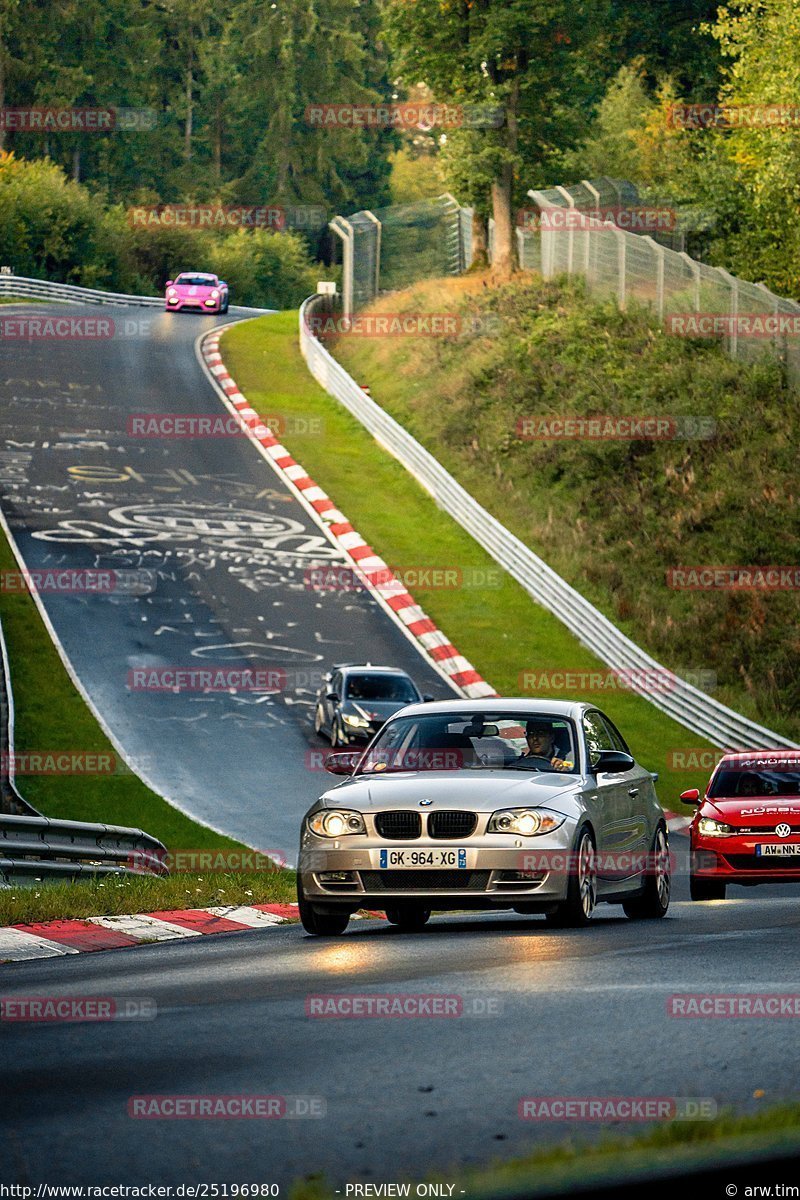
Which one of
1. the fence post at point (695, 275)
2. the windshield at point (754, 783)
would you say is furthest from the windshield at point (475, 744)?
the fence post at point (695, 275)

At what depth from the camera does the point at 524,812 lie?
1150cm

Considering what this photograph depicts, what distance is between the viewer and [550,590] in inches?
1325

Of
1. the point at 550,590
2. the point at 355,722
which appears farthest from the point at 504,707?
the point at 550,590

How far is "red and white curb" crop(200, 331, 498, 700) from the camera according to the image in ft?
97.6

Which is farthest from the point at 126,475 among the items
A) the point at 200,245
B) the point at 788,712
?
the point at 200,245

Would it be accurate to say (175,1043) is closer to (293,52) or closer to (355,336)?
(355,336)

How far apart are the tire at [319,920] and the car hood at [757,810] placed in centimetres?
594

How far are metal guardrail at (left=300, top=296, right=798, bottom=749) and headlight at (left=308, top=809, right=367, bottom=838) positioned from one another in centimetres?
1603

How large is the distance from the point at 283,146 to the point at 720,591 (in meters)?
86.1

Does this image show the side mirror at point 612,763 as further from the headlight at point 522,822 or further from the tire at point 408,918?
the tire at point 408,918

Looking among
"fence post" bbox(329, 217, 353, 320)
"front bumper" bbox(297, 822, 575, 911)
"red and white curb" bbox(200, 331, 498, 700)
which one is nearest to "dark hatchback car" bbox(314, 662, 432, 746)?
"red and white curb" bbox(200, 331, 498, 700)

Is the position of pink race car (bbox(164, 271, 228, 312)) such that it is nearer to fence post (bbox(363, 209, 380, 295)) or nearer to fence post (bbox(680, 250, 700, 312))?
fence post (bbox(363, 209, 380, 295))

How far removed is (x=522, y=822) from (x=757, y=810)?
240 inches

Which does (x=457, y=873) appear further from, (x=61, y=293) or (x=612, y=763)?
(x=61, y=293)
